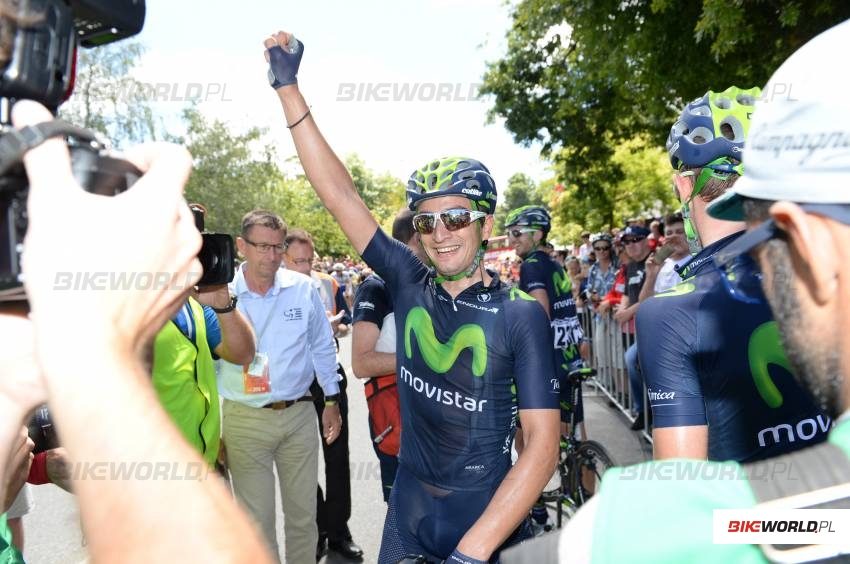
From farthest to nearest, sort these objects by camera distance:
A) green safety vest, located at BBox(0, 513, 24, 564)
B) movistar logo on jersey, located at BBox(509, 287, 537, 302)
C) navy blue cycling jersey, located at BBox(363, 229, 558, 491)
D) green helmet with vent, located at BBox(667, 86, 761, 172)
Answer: movistar logo on jersey, located at BBox(509, 287, 537, 302) → navy blue cycling jersey, located at BBox(363, 229, 558, 491) → green helmet with vent, located at BBox(667, 86, 761, 172) → green safety vest, located at BBox(0, 513, 24, 564)

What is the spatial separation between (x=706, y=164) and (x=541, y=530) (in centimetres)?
345

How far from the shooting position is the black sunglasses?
9.29ft

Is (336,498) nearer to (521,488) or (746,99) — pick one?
(521,488)

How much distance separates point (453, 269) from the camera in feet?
9.08

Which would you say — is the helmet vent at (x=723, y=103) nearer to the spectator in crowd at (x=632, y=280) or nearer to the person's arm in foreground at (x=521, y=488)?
the person's arm in foreground at (x=521, y=488)

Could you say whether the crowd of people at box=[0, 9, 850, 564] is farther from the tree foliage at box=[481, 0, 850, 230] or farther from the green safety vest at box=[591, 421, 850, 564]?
the tree foliage at box=[481, 0, 850, 230]

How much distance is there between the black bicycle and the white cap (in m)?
4.30

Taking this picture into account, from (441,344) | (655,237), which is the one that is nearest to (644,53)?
(655,237)

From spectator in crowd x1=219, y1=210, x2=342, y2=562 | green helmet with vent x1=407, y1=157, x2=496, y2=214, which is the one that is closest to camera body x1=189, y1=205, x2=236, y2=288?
green helmet with vent x1=407, y1=157, x2=496, y2=214

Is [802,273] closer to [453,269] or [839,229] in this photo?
[839,229]

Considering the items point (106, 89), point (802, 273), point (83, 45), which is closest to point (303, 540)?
point (83, 45)

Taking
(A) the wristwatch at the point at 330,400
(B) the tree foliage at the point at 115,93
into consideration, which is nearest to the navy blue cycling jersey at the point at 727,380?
(A) the wristwatch at the point at 330,400

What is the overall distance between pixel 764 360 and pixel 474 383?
1.04m

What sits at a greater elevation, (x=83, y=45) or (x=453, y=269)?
(x=83, y=45)
